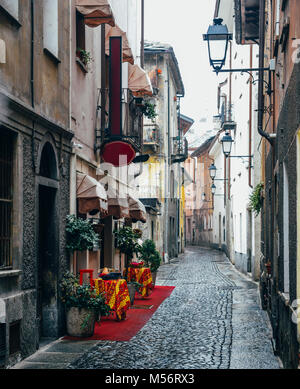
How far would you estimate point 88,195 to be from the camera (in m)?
11.0

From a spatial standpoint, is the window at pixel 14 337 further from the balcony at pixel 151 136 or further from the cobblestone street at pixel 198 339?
the balcony at pixel 151 136

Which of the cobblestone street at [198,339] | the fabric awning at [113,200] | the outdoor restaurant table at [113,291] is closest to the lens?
the cobblestone street at [198,339]

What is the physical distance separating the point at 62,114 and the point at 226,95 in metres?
23.4

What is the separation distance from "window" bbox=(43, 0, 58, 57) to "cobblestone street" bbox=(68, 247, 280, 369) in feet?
15.8

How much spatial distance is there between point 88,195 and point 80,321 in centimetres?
240

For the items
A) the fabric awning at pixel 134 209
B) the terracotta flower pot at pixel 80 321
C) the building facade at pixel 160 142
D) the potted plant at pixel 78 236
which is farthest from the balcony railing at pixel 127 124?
the building facade at pixel 160 142

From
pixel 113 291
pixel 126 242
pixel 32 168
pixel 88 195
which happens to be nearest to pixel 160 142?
pixel 126 242

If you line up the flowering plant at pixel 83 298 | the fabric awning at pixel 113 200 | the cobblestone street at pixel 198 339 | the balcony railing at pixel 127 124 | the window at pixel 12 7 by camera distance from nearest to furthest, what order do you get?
the window at pixel 12 7 → the cobblestone street at pixel 198 339 → the flowering plant at pixel 83 298 → the balcony railing at pixel 127 124 → the fabric awning at pixel 113 200

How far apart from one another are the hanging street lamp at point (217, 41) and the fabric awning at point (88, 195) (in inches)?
126

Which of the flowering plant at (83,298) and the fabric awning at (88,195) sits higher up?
the fabric awning at (88,195)

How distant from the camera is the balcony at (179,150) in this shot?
33750 mm

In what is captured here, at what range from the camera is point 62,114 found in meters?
10.4

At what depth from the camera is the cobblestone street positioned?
793 centimetres

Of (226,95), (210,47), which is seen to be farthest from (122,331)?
(226,95)
